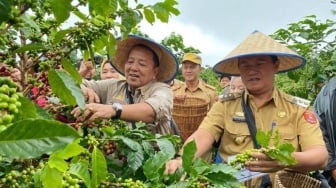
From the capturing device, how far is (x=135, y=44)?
2.77 meters

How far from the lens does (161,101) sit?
8.11ft

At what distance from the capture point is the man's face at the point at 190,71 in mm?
5863

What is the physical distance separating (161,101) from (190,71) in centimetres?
351

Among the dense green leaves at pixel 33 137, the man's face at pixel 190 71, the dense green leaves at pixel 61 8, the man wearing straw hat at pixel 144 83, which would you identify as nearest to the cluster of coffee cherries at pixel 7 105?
the dense green leaves at pixel 33 137

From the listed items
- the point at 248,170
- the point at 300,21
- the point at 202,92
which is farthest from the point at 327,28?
the point at 248,170

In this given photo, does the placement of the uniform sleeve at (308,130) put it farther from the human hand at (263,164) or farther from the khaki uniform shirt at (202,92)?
the khaki uniform shirt at (202,92)

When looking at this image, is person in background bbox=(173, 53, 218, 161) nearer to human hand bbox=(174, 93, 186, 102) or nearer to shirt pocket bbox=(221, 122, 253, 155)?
human hand bbox=(174, 93, 186, 102)

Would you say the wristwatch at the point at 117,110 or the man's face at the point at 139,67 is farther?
the man's face at the point at 139,67

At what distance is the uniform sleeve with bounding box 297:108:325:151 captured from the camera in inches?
97.0

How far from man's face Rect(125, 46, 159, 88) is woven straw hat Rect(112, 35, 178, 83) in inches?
1.7

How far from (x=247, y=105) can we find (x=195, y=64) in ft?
11.4

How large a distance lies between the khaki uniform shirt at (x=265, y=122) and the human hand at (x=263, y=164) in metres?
0.38

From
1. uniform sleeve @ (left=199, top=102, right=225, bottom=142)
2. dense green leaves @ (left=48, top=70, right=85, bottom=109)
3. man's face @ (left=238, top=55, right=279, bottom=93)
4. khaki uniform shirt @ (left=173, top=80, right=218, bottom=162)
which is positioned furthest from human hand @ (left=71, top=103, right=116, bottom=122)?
khaki uniform shirt @ (left=173, top=80, right=218, bottom=162)

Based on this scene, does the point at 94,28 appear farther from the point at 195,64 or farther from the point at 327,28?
the point at 195,64
